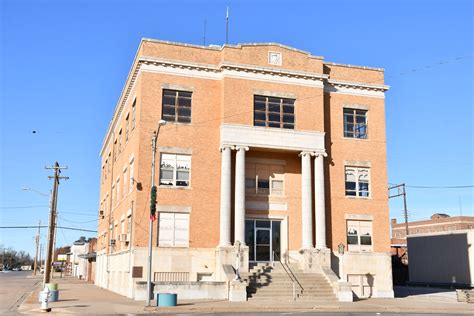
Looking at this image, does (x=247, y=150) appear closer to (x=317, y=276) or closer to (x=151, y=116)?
(x=151, y=116)

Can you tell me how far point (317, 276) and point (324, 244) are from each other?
249 cm

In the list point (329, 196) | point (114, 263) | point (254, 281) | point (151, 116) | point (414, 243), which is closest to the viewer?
point (254, 281)

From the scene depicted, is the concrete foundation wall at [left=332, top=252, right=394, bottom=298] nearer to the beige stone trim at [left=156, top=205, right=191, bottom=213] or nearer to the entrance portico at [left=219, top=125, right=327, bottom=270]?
the entrance portico at [left=219, top=125, right=327, bottom=270]

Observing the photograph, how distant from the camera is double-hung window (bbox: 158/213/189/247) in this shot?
111ft

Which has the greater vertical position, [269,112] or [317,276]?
[269,112]

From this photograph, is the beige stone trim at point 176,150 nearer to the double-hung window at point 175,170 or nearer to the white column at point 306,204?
the double-hung window at point 175,170

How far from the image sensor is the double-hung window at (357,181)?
38656mm

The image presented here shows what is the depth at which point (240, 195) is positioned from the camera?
3441 centimetres

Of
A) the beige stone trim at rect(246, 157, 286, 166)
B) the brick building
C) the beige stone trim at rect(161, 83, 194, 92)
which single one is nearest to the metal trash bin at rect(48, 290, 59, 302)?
the brick building

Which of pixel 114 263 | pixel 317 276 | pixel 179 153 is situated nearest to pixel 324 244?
pixel 317 276

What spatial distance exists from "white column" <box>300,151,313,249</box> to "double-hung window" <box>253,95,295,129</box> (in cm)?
254

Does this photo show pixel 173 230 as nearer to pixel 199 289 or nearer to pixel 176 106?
pixel 199 289

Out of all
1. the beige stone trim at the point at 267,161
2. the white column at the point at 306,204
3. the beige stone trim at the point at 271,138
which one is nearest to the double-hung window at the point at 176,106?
the beige stone trim at the point at 271,138

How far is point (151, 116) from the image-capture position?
34844mm
